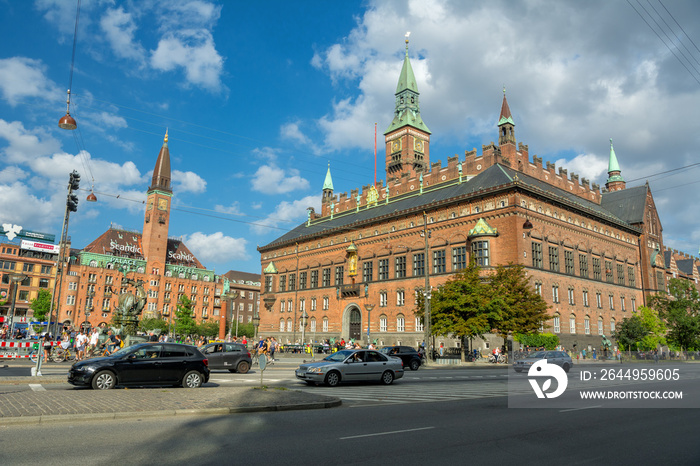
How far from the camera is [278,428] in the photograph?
9.69m

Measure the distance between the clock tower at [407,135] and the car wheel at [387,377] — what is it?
56405 millimetres

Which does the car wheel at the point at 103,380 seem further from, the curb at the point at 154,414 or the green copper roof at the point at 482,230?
the green copper roof at the point at 482,230

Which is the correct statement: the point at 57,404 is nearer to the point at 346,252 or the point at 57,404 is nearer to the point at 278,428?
the point at 278,428

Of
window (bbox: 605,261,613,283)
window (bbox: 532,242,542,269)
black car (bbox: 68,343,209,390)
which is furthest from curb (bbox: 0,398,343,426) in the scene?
window (bbox: 605,261,613,283)

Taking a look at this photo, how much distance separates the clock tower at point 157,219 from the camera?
4276 inches

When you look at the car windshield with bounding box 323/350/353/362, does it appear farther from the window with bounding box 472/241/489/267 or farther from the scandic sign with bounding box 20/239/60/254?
the scandic sign with bounding box 20/239/60/254

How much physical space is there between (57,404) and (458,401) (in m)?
10.7

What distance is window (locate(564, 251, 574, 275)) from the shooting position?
51344 millimetres

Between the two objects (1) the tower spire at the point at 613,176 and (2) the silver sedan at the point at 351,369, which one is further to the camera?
(1) the tower spire at the point at 613,176

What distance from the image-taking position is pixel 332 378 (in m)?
18.9

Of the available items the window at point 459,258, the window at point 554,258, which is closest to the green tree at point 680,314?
the window at point 554,258

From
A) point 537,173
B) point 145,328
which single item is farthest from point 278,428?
point 145,328

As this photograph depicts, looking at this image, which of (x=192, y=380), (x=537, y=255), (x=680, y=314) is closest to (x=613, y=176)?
(x=680, y=314)

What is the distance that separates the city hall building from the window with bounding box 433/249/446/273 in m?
0.23
